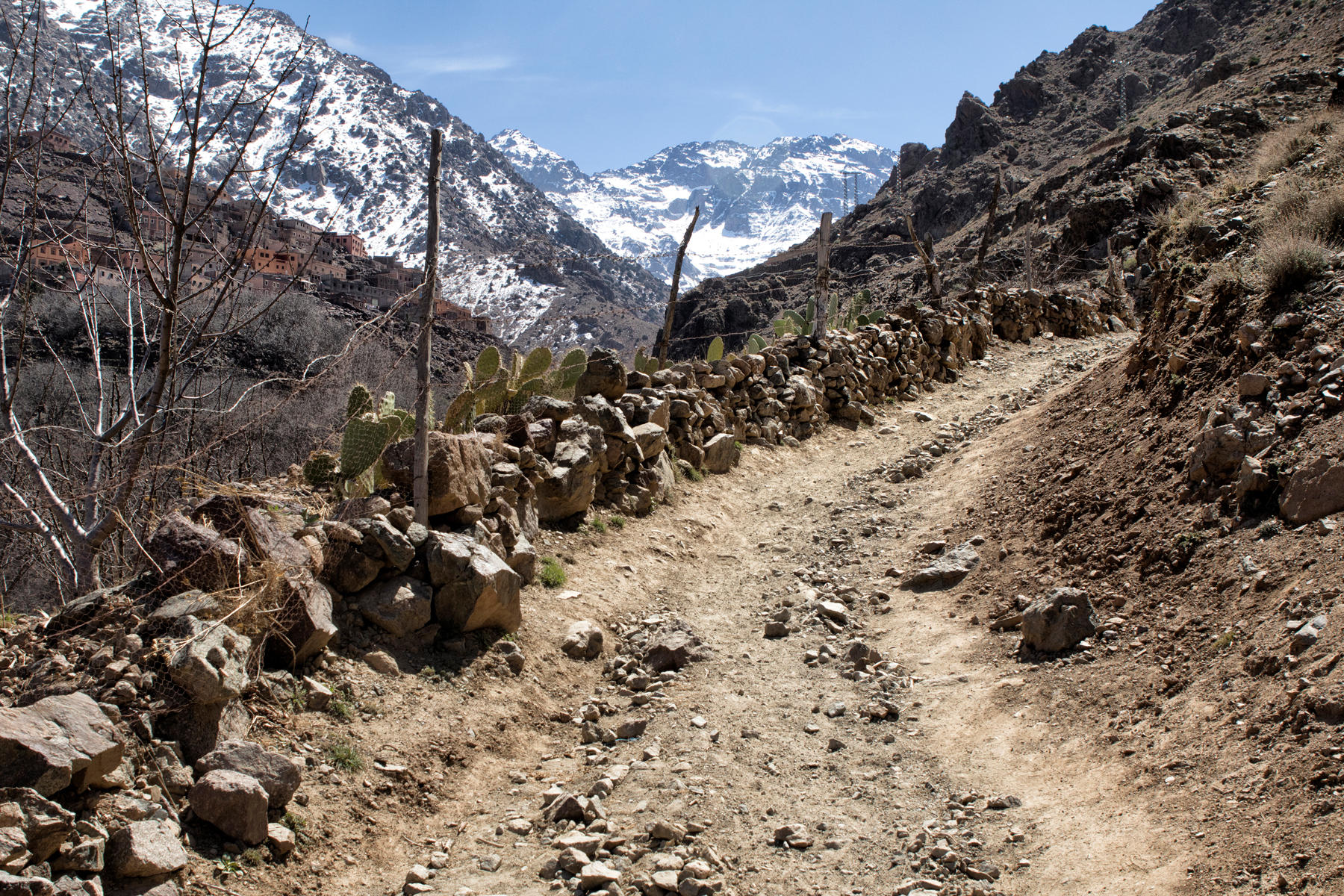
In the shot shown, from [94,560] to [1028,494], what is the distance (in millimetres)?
6067

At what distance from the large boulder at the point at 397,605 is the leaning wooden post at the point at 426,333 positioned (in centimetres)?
49

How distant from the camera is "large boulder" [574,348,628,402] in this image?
26.6ft

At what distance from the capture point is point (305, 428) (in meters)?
14.7

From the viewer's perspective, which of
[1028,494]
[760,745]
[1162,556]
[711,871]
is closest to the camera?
[711,871]

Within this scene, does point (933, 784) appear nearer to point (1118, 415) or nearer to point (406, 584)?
point (406, 584)

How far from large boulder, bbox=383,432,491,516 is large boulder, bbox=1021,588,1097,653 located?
3.41m

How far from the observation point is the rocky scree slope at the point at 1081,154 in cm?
2955

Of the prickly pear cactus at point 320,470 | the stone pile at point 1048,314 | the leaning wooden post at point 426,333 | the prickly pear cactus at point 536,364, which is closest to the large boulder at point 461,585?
the leaning wooden post at point 426,333

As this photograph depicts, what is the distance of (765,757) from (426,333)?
2981mm

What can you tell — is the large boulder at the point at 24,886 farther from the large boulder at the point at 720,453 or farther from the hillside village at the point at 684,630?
the large boulder at the point at 720,453

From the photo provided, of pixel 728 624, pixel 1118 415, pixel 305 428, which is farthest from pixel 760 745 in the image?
pixel 305 428

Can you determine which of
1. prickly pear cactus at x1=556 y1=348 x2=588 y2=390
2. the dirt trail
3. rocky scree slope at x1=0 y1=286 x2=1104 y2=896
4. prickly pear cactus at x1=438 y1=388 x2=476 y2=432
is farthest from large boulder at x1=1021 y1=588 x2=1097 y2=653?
prickly pear cactus at x1=556 y1=348 x2=588 y2=390

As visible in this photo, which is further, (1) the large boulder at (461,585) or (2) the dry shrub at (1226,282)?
(2) the dry shrub at (1226,282)

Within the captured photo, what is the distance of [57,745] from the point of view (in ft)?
8.75
